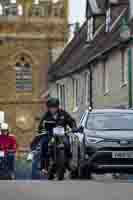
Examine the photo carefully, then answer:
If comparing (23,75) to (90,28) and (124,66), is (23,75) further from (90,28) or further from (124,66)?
(124,66)

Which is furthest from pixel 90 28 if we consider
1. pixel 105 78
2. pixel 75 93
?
pixel 105 78

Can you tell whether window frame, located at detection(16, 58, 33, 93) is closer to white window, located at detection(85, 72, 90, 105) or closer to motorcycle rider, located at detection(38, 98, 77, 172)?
white window, located at detection(85, 72, 90, 105)

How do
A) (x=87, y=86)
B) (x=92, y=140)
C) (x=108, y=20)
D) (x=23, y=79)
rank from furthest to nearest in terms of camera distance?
(x=23, y=79) < (x=87, y=86) < (x=108, y=20) < (x=92, y=140)

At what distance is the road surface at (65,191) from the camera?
12117 mm

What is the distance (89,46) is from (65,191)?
30.7 m

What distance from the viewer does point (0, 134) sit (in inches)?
993

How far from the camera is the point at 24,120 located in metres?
65.4

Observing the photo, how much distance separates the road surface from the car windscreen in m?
3.69

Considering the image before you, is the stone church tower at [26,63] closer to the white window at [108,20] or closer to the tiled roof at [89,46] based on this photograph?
the tiled roof at [89,46]

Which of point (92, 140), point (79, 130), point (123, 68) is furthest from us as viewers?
point (123, 68)

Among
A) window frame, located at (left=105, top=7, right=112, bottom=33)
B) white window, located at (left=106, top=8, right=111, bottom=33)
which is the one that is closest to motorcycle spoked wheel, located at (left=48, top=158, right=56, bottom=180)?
window frame, located at (left=105, top=7, right=112, bottom=33)

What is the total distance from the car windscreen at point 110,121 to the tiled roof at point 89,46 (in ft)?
40.3

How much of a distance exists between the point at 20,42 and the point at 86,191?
174ft

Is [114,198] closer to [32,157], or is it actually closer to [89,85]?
[32,157]
